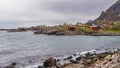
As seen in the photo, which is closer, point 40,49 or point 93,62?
point 93,62

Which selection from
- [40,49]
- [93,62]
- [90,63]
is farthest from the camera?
[40,49]

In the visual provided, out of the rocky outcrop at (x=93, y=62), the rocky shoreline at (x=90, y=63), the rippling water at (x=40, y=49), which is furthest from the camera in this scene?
the rippling water at (x=40, y=49)

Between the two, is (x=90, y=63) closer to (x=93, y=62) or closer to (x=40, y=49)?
(x=93, y=62)

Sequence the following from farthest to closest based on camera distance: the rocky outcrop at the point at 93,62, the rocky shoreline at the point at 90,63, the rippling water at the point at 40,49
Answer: the rippling water at the point at 40,49 < the rocky shoreline at the point at 90,63 < the rocky outcrop at the point at 93,62

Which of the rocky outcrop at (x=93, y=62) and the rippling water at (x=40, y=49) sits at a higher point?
the rocky outcrop at (x=93, y=62)

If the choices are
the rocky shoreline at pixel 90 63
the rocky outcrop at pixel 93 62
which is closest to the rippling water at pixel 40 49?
the rocky shoreline at pixel 90 63

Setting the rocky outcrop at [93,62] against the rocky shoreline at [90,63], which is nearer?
the rocky outcrop at [93,62]

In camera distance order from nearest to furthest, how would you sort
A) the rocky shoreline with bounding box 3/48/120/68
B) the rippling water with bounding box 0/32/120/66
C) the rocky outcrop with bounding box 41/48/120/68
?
the rocky outcrop with bounding box 41/48/120/68 < the rocky shoreline with bounding box 3/48/120/68 < the rippling water with bounding box 0/32/120/66

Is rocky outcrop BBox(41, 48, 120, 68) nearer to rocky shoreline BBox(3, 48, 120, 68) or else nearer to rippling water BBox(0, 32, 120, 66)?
rocky shoreline BBox(3, 48, 120, 68)

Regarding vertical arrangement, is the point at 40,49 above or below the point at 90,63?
below

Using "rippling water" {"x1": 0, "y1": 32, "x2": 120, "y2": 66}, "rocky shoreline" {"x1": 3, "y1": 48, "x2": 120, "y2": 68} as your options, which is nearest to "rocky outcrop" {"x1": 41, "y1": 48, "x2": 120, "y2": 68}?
"rocky shoreline" {"x1": 3, "y1": 48, "x2": 120, "y2": 68}

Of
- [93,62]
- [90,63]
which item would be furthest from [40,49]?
[90,63]

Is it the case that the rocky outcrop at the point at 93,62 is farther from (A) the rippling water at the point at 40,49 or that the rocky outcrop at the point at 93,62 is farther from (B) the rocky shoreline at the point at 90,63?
(A) the rippling water at the point at 40,49

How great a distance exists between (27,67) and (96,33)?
6140 inches
